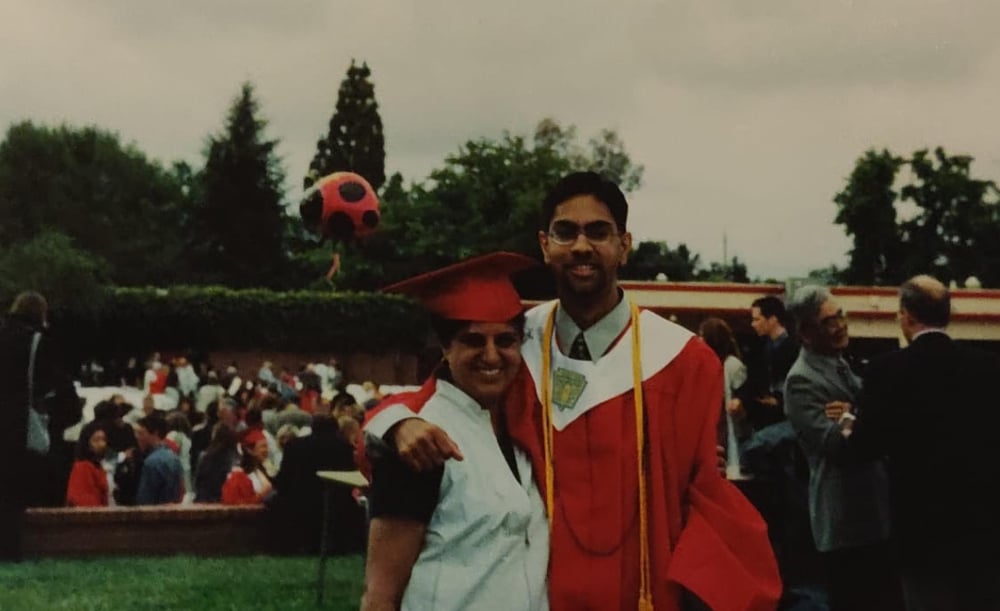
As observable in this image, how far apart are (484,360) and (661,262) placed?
63.5 meters

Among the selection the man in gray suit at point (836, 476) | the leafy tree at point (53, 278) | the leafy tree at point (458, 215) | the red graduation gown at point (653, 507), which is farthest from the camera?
the leafy tree at point (458, 215)

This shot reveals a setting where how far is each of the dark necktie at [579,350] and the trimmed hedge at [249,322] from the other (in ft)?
103

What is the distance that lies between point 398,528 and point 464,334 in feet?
1.55

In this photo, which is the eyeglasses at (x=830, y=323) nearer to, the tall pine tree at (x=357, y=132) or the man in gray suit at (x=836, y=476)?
the man in gray suit at (x=836, y=476)

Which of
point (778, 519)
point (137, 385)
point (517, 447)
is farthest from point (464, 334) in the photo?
point (137, 385)

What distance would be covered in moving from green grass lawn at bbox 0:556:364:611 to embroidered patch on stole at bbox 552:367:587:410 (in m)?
4.70

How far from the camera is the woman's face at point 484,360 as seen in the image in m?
2.88

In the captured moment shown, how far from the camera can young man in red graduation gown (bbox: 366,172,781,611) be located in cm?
287

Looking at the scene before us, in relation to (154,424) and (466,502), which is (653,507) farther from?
(154,424)

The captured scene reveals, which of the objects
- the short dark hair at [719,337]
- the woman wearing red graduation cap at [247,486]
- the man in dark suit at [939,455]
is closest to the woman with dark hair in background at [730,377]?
the short dark hair at [719,337]

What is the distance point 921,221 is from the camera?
52688 millimetres

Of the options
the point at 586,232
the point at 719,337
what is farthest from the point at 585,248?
the point at 719,337

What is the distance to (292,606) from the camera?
740 centimetres

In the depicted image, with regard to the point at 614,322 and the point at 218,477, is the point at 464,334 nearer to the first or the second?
the point at 614,322
